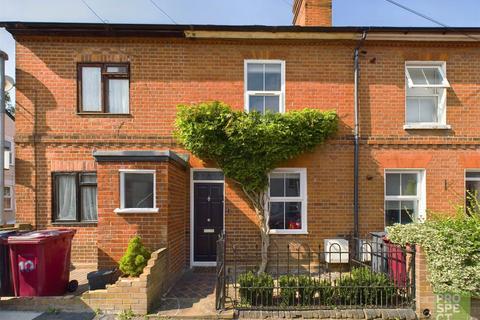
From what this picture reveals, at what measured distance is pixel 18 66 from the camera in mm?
8734

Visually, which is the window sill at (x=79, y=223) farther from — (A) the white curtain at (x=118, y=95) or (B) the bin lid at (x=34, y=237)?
(A) the white curtain at (x=118, y=95)

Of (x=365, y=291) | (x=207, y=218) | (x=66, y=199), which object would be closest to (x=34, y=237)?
(x=66, y=199)

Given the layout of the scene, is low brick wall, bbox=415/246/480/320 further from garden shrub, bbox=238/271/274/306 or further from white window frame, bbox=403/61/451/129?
white window frame, bbox=403/61/451/129

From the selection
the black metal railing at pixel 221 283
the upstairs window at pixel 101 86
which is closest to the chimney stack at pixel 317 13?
the upstairs window at pixel 101 86

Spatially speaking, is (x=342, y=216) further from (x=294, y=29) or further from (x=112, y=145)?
(x=112, y=145)

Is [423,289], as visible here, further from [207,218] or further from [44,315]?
[44,315]

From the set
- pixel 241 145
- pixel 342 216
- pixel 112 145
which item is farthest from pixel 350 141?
pixel 112 145

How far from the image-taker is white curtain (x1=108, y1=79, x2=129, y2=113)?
350 inches

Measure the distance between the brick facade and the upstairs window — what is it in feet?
0.62

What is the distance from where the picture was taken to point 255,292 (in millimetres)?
5805

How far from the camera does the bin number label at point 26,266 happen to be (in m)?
5.86

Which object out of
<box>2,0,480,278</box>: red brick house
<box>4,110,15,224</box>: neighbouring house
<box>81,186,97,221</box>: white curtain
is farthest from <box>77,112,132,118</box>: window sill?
<box>4,110,15,224</box>: neighbouring house

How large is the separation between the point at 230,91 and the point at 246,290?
16.0ft

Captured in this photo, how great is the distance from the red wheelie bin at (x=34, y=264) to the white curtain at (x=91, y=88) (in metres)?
3.77
